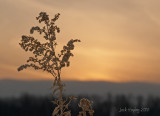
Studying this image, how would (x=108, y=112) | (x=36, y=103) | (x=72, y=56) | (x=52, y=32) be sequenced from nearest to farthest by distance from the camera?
(x=72, y=56) → (x=52, y=32) → (x=108, y=112) → (x=36, y=103)

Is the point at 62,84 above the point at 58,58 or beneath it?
beneath

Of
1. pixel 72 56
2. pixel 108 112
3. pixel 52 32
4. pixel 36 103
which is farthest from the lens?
pixel 36 103

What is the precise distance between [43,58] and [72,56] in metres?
0.44

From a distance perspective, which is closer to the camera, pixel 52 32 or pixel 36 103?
pixel 52 32

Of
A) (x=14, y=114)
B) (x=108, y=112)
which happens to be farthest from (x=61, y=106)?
(x=14, y=114)

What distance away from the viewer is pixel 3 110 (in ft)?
170

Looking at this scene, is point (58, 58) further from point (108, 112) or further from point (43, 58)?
point (108, 112)

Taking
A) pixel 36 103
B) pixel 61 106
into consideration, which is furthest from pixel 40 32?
pixel 36 103

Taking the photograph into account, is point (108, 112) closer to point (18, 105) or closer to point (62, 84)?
point (18, 105)

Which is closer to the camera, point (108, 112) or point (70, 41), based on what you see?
point (70, 41)

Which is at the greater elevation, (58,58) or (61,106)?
(58,58)

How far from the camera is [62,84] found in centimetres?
538

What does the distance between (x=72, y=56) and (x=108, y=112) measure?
133 feet

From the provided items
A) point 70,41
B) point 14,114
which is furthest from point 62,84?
point 14,114
